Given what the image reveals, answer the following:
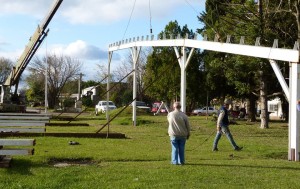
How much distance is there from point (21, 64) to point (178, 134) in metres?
24.6

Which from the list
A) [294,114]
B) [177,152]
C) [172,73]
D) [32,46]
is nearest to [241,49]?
[294,114]

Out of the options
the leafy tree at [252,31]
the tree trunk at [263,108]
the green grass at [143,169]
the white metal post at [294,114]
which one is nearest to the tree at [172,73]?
the leafy tree at [252,31]

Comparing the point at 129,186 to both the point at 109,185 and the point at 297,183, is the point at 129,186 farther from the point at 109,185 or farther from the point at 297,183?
the point at 297,183

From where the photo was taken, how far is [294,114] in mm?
13477

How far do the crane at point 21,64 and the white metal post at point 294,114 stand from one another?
62.3 ft

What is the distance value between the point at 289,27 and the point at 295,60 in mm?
12370

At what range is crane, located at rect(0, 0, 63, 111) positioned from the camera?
102ft

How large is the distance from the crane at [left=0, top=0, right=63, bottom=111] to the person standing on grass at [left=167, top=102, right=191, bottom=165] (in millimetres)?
19379

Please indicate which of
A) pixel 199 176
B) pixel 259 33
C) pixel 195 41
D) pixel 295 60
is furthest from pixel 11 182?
pixel 259 33

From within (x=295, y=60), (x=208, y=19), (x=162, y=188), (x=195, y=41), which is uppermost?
(x=208, y=19)

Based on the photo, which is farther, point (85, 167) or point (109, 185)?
point (85, 167)

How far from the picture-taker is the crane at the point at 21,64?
31.2m

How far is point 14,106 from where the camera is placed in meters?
35.7

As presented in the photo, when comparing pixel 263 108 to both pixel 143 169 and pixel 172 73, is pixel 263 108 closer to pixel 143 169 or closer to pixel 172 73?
pixel 172 73
